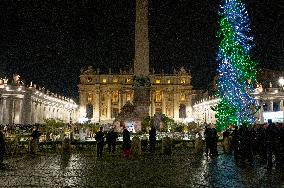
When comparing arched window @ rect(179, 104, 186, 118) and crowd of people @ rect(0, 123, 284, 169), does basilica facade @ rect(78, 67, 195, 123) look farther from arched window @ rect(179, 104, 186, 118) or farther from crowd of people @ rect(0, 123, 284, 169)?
crowd of people @ rect(0, 123, 284, 169)

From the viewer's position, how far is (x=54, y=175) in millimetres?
12352

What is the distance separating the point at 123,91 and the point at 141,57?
260 feet

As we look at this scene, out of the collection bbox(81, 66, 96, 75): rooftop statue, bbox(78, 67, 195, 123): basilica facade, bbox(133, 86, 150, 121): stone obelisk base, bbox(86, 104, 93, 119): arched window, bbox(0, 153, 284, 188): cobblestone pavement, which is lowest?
bbox(0, 153, 284, 188): cobblestone pavement

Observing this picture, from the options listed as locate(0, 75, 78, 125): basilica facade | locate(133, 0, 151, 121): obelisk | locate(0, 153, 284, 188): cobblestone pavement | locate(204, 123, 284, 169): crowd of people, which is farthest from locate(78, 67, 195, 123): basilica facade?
locate(0, 153, 284, 188): cobblestone pavement

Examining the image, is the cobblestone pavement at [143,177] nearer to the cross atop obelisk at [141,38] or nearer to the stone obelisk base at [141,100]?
the stone obelisk base at [141,100]

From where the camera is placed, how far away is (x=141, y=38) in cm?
3753

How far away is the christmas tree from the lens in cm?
3003

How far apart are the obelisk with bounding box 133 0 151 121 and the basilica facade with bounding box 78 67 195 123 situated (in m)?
77.8

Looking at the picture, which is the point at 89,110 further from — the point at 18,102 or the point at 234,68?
the point at 234,68

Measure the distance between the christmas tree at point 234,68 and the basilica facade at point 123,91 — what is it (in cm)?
8539

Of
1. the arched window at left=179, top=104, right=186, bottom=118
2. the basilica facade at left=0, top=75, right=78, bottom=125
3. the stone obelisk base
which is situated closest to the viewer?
the stone obelisk base

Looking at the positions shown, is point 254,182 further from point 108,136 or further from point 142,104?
point 142,104

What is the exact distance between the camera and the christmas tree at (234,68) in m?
30.0

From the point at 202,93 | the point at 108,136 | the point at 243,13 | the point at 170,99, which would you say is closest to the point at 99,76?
the point at 170,99
